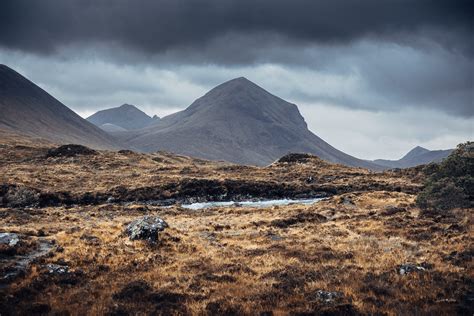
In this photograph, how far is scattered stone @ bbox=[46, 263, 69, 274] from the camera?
20.2 meters

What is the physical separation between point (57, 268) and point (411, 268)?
18.7 metres

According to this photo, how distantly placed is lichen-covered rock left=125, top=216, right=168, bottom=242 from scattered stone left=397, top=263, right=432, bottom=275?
634 inches

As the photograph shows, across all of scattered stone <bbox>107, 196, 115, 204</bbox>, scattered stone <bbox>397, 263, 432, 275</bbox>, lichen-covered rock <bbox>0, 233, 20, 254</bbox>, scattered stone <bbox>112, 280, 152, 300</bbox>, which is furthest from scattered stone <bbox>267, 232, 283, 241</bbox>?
scattered stone <bbox>107, 196, 115, 204</bbox>

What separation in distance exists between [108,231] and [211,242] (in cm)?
848

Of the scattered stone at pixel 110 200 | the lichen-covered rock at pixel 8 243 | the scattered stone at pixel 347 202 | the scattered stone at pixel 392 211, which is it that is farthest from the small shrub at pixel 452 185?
the scattered stone at pixel 110 200

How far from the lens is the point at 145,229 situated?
2819 cm

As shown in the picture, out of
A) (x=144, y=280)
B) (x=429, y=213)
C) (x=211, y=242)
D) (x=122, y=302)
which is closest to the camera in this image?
(x=122, y=302)

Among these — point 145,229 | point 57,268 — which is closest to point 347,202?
point 145,229

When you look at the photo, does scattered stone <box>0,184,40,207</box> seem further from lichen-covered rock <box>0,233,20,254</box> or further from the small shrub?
the small shrub

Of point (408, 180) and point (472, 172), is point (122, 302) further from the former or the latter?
point (408, 180)

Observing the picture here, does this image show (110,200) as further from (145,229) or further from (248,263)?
(248,263)

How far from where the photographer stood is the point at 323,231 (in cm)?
3391

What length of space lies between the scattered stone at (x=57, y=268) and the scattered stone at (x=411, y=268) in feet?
57.9

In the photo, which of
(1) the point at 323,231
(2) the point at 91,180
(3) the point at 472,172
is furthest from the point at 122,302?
(2) the point at 91,180
